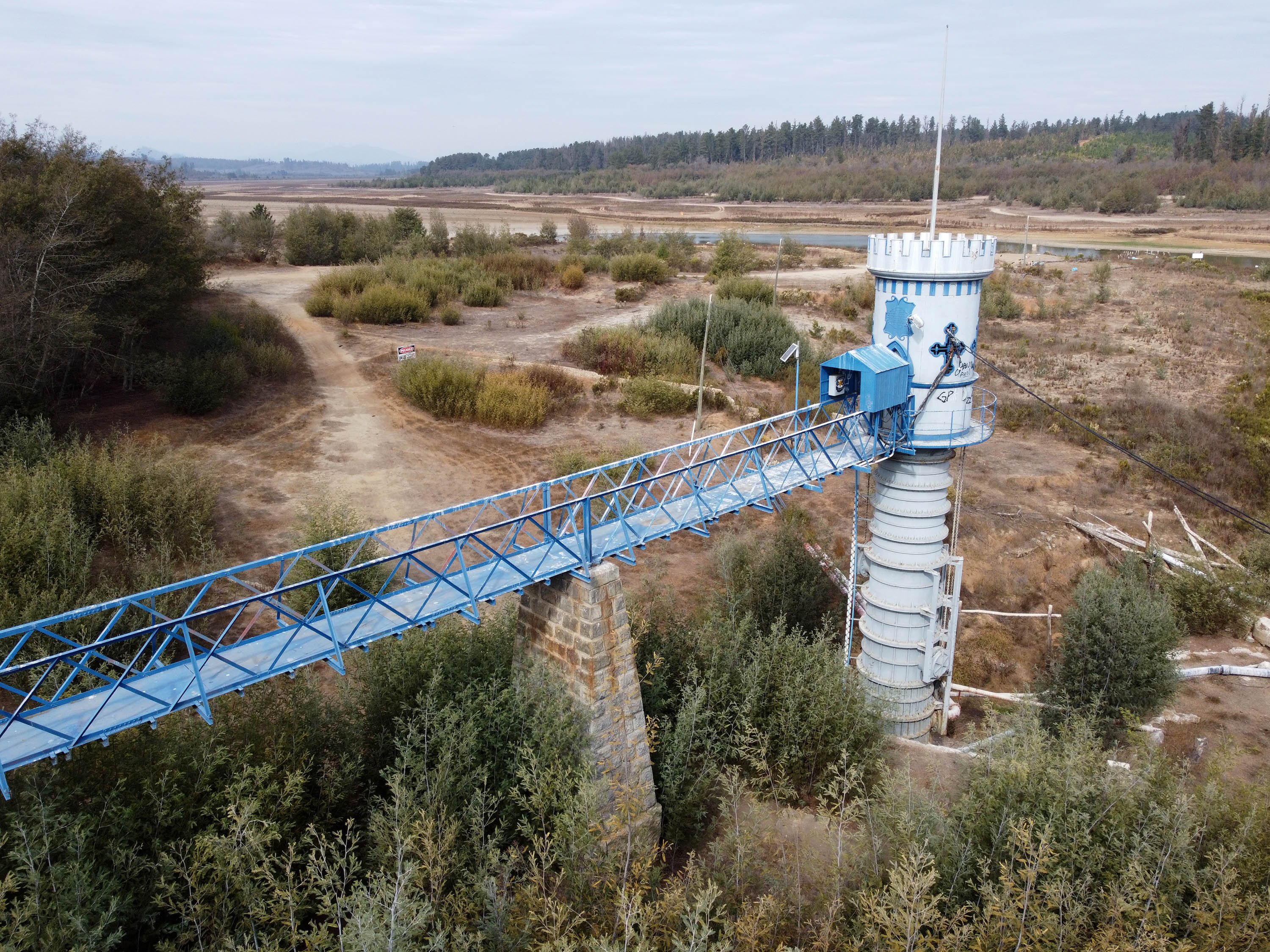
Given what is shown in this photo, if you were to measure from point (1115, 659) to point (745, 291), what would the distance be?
21748 mm

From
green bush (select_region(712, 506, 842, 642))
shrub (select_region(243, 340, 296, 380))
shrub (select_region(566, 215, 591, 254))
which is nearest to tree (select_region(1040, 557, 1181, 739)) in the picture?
green bush (select_region(712, 506, 842, 642))

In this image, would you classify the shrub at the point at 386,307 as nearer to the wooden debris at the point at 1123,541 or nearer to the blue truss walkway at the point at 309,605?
the blue truss walkway at the point at 309,605

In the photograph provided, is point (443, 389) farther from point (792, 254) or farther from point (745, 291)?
point (792, 254)

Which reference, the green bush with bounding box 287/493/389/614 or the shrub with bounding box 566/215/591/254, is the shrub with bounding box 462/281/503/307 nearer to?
the shrub with bounding box 566/215/591/254

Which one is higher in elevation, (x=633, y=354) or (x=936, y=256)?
(x=936, y=256)

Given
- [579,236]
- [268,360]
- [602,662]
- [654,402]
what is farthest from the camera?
[579,236]

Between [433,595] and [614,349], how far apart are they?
1689 centimetres

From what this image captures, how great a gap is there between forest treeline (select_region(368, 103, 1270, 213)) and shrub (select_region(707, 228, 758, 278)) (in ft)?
162

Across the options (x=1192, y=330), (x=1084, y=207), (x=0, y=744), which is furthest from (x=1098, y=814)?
(x=1084, y=207)

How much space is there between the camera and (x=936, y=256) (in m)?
9.62

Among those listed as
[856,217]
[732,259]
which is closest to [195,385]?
[732,259]

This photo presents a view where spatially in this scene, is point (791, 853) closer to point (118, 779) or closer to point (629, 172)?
point (118, 779)

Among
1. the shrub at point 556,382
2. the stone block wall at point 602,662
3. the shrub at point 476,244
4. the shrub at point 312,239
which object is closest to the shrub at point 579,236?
the shrub at point 476,244

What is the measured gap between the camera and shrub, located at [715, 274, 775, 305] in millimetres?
30422
